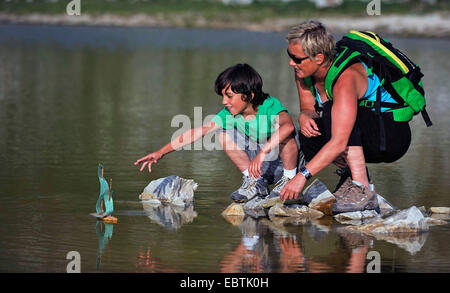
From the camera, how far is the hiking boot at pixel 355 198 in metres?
6.43

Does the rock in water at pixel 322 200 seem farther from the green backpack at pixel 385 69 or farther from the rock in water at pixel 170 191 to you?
the rock in water at pixel 170 191

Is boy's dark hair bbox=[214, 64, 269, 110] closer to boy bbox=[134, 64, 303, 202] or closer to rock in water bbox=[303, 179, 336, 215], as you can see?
boy bbox=[134, 64, 303, 202]

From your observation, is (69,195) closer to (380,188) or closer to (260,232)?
(260,232)

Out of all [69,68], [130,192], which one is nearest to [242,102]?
[130,192]

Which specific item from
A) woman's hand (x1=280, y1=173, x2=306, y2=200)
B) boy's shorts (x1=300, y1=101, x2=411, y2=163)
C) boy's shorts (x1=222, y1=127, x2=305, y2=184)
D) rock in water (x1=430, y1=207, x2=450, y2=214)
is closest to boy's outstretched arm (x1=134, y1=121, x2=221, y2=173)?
boy's shorts (x1=222, y1=127, x2=305, y2=184)

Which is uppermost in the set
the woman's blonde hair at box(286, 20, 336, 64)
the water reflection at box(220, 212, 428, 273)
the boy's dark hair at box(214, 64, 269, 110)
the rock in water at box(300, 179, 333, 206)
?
the woman's blonde hair at box(286, 20, 336, 64)

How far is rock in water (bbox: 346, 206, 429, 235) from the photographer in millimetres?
6043

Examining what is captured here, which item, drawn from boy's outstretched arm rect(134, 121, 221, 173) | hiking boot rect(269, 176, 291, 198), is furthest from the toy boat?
hiking boot rect(269, 176, 291, 198)

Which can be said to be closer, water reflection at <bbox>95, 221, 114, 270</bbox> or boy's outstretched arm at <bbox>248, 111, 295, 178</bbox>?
water reflection at <bbox>95, 221, 114, 270</bbox>

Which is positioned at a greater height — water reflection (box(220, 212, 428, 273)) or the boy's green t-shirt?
the boy's green t-shirt

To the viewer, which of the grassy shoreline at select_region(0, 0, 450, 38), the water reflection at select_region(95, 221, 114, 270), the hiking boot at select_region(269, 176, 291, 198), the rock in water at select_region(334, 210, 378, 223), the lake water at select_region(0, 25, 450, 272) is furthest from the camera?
the grassy shoreline at select_region(0, 0, 450, 38)

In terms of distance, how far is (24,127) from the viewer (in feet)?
35.0

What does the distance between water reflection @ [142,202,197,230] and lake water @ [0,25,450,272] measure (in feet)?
0.05

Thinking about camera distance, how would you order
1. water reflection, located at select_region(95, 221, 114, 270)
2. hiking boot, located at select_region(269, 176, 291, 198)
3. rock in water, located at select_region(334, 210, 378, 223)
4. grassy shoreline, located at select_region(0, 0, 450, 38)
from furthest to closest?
1. grassy shoreline, located at select_region(0, 0, 450, 38)
2. hiking boot, located at select_region(269, 176, 291, 198)
3. rock in water, located at select_region(334, 210, 378, 223)
4. water reflection, located at select_region(95, 221, 114, 270)
